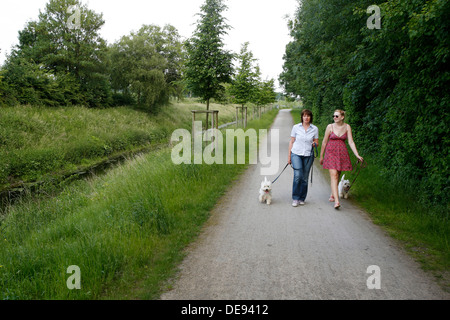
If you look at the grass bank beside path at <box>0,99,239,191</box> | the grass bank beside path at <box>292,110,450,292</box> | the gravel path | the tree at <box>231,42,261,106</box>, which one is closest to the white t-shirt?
the gravel path

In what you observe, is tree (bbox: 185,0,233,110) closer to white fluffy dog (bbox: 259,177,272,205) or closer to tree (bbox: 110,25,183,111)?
white fluffy dog (bbox: 259,177,272,205)

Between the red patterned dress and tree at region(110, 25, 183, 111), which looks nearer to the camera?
the red patterned dress

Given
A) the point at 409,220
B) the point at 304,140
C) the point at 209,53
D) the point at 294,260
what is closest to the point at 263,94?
the point at 209,53

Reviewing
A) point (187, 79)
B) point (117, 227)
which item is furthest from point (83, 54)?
point (117, 227)

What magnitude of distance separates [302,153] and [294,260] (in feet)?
9.89

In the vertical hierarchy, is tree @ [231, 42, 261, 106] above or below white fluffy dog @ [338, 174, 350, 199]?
above

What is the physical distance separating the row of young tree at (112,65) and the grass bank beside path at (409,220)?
8112mm

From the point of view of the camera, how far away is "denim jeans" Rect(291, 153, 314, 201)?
660 centimetres

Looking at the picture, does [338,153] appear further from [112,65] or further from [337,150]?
[112,65]

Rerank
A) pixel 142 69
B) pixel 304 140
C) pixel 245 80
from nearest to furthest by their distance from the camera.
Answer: pixel 304 140 → pixel 245 80 → pixel 142 69

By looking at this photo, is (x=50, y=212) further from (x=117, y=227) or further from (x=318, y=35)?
(x=318, y=35)

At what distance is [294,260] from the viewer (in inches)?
161

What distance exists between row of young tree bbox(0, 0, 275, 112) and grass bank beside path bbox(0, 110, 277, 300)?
262 inches
